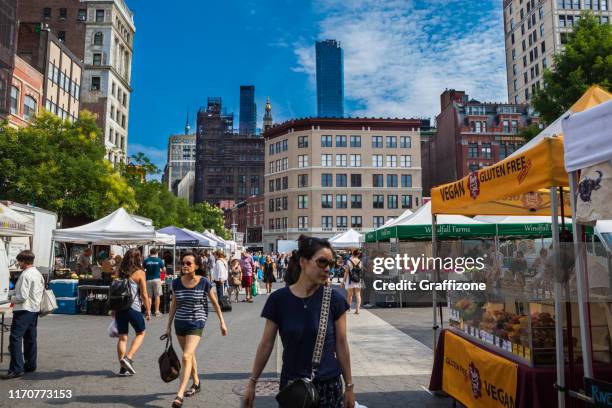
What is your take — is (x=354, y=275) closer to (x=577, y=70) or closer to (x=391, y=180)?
(x=577, y=70)

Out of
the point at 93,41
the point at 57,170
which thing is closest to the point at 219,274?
the point at 57,170

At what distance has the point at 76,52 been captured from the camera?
5675 cm

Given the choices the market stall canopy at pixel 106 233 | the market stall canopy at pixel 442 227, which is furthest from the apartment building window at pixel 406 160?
the market stall canopy at pixel 106 233

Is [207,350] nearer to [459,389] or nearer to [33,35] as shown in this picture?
[459,389]

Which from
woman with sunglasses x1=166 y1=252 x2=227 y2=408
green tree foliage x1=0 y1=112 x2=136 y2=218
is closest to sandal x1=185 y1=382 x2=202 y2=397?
woman with sunglasses x1=166 y1=252 x2=227 y2=408

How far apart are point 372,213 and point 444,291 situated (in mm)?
70519

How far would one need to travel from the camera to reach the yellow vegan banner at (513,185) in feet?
13.1

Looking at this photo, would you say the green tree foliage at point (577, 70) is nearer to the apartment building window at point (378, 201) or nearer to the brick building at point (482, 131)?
the brick building at point (482, 131)

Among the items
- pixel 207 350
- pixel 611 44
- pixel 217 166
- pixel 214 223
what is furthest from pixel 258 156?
pixel 207 350

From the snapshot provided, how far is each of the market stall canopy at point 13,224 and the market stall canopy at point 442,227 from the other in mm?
11438

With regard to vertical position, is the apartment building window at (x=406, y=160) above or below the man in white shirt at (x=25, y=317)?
above

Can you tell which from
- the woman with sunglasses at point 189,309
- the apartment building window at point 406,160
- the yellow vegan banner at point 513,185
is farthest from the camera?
the apartment building window at point 406,160

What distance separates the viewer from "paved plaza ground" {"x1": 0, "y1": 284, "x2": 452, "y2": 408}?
6078 mm

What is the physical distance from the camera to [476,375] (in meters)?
4.96
